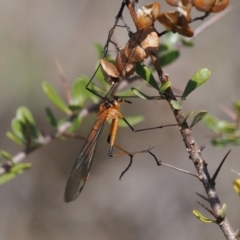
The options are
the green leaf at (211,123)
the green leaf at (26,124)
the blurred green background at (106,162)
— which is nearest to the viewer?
the green leaf at (26,124)

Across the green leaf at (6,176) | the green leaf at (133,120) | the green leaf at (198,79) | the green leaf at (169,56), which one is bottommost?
the green leaf at (133,120)

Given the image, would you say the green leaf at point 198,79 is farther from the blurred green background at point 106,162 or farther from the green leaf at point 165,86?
the blurred green background at point 106,162

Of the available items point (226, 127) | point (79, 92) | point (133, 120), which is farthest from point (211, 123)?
point (79, 92)

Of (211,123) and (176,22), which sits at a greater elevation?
(176,22)

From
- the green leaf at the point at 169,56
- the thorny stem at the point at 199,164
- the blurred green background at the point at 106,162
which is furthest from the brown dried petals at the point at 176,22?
the blurred green background at the point at 106,162

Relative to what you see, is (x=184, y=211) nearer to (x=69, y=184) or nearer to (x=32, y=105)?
(x=32, y=105)

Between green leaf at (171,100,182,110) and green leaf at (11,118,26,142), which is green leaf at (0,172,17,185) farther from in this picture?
green leaf at (171,100,182,110)

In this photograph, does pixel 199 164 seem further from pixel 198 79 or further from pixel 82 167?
pixel 82 167
